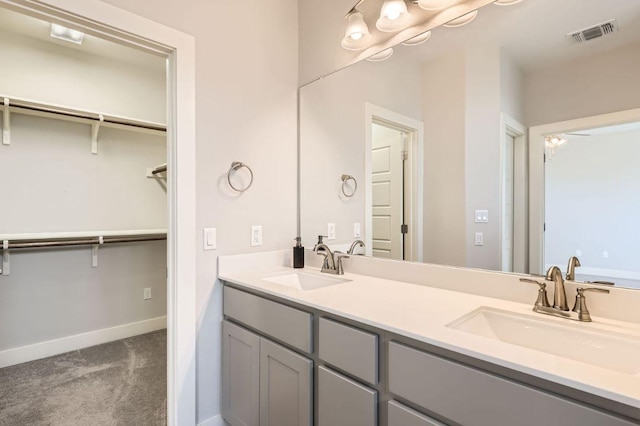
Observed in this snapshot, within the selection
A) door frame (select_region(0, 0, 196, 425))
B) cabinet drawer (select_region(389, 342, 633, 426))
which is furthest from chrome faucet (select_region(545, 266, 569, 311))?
door frame (select_region(0, 0, 196, 425))

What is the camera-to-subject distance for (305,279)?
6.41 feet

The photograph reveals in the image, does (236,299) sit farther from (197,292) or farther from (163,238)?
Answer: (163,238)

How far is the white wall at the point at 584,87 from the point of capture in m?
1.12

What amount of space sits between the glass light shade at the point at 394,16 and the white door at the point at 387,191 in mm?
503

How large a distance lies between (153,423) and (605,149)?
2.57m

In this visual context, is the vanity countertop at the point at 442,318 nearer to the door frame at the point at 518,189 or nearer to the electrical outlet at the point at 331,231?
the door frame at the point at 518,189

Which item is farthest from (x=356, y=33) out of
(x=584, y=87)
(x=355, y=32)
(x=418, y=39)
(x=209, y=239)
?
(x=209, y=239)

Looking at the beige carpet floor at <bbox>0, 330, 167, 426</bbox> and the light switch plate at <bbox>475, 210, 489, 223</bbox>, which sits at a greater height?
the light switch plate at <bbox>475, 210, 489, 223</bbox>

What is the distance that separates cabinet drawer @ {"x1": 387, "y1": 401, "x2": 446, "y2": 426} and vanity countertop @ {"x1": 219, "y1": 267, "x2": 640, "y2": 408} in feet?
0.71

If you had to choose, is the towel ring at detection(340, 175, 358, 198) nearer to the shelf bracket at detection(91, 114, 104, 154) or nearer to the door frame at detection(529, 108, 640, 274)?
the door frame at detection(529, 108, 640, 274)

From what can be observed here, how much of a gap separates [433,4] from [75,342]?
12.2 feet

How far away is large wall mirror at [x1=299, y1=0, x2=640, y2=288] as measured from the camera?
115 cm

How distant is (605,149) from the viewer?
3.84 feet

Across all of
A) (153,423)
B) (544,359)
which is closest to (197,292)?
(153,423)
